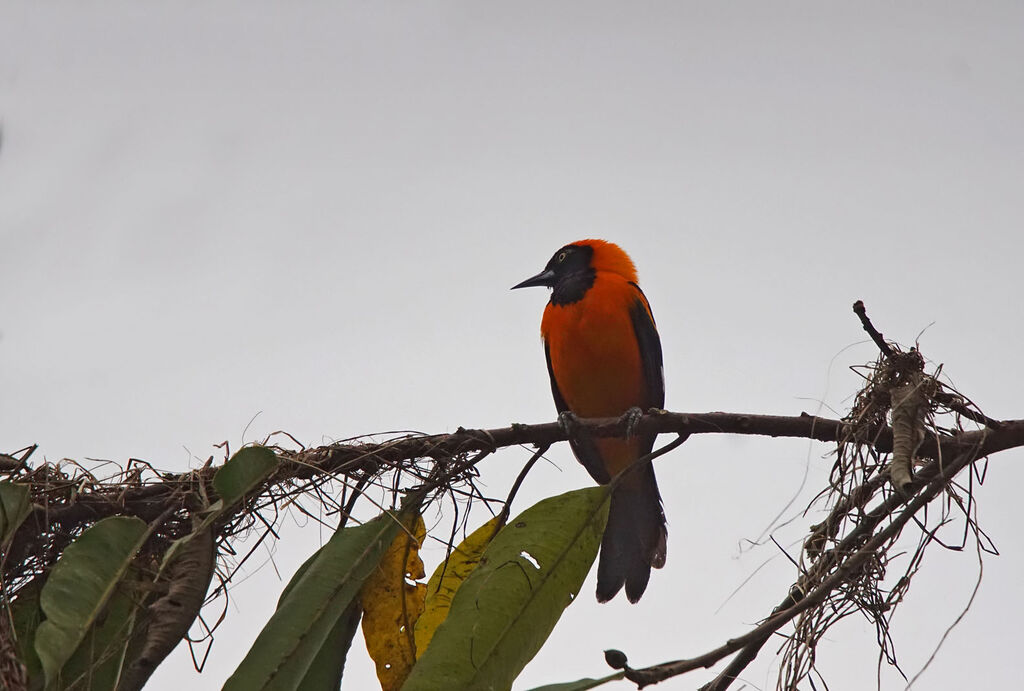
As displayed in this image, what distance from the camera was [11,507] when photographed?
216 centimetres

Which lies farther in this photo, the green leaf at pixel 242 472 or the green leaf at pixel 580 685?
the green leaf at pixel 242 472

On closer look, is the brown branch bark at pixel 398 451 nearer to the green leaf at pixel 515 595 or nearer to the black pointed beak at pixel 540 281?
the green leaf at pixel 515 595

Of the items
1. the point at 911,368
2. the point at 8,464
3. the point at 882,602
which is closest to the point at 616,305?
the point at 911,368

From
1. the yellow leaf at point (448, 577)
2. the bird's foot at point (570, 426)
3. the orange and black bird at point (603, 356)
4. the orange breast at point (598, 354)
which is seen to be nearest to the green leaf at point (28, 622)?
the yellow leaf at point (448, 577)

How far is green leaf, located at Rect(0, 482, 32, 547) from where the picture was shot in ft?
7.02

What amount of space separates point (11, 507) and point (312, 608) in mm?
712

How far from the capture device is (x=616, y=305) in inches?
171

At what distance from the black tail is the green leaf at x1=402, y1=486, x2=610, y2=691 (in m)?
1.15

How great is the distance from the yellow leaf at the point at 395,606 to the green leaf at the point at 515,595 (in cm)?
25

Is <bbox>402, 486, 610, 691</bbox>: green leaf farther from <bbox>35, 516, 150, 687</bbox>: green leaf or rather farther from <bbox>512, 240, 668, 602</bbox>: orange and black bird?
<bbox>512, 240, 668, 602</bbox>: orange and black bird

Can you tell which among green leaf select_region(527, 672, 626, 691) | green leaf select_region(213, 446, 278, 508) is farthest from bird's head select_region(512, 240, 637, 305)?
green leaf select_region(527, 672, 626, 691)

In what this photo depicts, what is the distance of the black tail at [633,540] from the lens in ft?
11.4

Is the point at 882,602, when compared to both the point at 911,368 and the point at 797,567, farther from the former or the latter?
the point at 911,368

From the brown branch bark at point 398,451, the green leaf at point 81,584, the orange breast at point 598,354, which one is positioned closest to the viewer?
the green leaf at point 81,584
